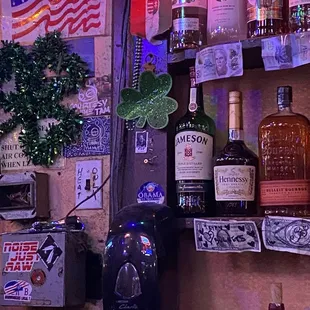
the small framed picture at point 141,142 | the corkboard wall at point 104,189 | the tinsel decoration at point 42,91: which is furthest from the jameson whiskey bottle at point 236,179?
the tinsel decoration at point 42,91

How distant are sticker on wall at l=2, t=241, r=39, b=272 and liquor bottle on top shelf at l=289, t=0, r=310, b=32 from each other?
81 centimetres

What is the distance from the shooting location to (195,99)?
1.64 metres

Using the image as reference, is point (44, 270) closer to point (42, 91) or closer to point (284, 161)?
point (42, 91)

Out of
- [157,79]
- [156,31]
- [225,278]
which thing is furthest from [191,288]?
[156,31]

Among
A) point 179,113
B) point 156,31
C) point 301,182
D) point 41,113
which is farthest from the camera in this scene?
point 41,113

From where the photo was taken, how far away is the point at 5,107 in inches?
75.3

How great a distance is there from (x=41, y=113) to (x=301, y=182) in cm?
75

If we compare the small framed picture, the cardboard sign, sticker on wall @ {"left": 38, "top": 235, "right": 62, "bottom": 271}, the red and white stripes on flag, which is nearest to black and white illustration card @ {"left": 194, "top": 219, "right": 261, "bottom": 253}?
the small framed picture

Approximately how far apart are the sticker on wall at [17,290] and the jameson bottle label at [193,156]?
18.3 inches

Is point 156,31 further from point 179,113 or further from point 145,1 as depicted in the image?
point 179,113

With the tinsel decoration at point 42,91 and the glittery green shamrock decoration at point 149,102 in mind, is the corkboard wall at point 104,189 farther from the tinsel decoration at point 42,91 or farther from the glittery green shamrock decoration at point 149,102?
the glittery green shamrock decoration at point 149,102

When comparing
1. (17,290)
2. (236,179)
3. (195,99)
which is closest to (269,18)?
(195,99)

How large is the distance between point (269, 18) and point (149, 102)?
1.17 feet

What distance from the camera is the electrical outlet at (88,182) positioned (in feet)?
5.88
